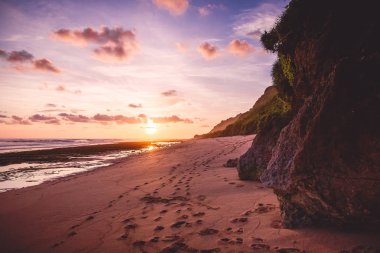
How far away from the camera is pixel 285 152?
453 centimetres

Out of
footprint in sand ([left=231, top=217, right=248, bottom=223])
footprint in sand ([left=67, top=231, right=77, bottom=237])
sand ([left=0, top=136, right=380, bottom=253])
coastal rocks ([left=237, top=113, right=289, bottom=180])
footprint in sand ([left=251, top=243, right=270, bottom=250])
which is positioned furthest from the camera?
coastal rocks ([left=237, top=113, right=289, bottom=180])

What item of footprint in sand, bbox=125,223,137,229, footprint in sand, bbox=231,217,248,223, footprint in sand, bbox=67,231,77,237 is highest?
footprint in sand, bbox=231,217,248,223

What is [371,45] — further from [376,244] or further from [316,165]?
[376,244]

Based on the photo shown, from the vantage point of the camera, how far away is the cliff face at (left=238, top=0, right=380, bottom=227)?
10.9 ft

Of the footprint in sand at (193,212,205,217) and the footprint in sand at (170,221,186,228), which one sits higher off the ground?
the footprint in sand at (193,212,205,217)

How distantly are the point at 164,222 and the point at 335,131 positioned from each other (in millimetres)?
3640

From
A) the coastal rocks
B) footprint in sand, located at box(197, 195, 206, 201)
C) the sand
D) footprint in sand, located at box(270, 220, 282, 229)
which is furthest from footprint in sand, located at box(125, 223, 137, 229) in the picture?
the coastal rocks

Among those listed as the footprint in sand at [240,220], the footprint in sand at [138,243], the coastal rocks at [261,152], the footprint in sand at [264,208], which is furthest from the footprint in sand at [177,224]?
the coastal rocks at [261,152]

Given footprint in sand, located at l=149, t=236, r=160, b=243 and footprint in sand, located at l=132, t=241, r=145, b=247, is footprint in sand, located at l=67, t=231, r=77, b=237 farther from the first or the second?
footprint in sand, located at l=149, t=236, r=160, b=243

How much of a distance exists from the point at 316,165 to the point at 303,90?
7.85 feet

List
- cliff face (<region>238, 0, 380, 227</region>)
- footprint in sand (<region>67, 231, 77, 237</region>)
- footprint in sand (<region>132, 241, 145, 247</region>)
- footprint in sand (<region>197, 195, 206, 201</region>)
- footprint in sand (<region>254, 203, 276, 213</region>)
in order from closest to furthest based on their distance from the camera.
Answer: cliff face (<region>238, 0, 380, 227</region>)
footprint in sand (<region>132, 241, 145, 247</region>)
footprint in sand (<region>254, 203, 276, 213</region>)
footprint in sand (<region>67, 231, 77, 237</region>)
footprint in sand (<region>197, 195, 206, 201</region>)

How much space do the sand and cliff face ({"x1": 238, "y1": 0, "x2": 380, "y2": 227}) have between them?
41 cm

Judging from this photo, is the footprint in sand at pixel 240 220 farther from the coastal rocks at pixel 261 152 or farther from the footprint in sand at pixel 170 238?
the coastal rocks at pixel 261 152

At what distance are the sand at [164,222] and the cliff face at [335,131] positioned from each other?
1.34ft
